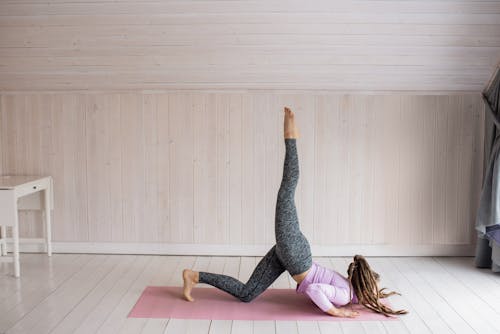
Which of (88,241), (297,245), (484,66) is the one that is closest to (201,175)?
(88,241)

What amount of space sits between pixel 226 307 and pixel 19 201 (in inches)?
83.9

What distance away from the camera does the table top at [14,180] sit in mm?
4137

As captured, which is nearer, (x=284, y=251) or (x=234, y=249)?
(x=284, y=251)

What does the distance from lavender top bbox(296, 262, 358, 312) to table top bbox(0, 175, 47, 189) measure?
211 centimetres

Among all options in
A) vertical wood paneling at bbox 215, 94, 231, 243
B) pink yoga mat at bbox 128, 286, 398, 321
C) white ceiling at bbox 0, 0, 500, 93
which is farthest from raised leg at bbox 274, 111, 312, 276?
vertical wood paneling at bbox 215, 94, 231, 243

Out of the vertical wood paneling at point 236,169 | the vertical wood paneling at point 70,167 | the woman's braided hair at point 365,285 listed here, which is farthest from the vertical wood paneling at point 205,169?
the woman's braided hair at point 365,285

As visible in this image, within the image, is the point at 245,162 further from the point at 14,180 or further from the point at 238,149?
the point at 14,180

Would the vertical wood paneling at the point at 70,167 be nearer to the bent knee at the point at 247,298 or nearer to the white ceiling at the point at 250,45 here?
the white ceiling at the point at 250,45

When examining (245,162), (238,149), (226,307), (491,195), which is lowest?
(226,307)

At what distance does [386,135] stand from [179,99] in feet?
5.46

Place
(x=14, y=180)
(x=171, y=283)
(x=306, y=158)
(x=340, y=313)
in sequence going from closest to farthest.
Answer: (x=340, y=313) < (x=171, y=283) < (x=14, y=180) < (x=306, y=158)

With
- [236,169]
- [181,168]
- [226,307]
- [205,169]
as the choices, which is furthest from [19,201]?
[226,307]

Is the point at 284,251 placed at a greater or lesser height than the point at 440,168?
lesser

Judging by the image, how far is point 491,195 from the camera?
14.2 ft
